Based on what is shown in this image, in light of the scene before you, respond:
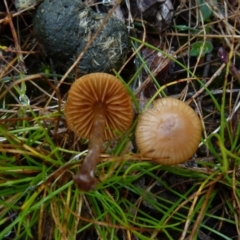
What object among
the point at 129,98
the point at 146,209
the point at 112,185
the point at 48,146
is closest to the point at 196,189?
the point at 146,209

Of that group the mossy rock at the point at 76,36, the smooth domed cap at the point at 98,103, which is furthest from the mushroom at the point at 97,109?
the mossy rock at the point at 76,36

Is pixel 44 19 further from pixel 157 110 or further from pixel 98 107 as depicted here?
pixel 157 110

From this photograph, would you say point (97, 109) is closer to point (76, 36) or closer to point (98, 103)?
point (98, 103)

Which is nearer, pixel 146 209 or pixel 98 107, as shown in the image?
pixel 98 107

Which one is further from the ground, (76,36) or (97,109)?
(76,36)

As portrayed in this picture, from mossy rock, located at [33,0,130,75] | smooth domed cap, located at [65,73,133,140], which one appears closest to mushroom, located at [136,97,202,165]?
smooth domed cap, located at [65,73,133,140]

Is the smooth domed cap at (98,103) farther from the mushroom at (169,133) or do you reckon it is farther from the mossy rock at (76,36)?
the mossy rock at (76,36)

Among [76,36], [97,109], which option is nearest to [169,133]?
[97,109]
